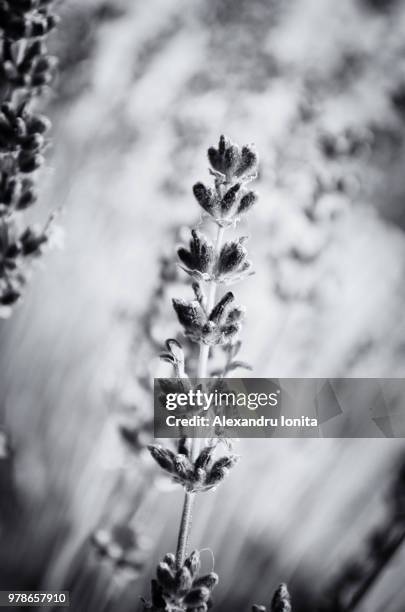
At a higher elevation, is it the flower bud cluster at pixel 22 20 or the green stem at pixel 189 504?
the flower bud cluster at pixel 22 20

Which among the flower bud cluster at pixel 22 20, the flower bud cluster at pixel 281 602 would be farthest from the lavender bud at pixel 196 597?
the flower bud cluster at pixel 22 20

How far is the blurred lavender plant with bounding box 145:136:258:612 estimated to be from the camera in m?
0.63

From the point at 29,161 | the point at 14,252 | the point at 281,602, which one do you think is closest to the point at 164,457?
the point at 281,602

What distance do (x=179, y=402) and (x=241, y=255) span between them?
0.25m

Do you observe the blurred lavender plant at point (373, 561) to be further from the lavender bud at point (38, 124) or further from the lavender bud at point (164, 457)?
the lavender bud at point (38, 124)

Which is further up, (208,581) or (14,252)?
(14,252)

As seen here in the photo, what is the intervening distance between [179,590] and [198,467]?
0.19 meters

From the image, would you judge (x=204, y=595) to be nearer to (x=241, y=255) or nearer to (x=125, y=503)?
(x=241, y=255)

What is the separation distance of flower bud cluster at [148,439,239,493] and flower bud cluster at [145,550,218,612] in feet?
0.40

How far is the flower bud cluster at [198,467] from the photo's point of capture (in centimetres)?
63

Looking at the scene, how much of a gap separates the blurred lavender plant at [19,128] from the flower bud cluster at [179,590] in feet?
2.02

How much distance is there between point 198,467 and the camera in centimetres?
63

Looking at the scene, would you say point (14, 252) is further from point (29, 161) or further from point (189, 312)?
point (189, 312)

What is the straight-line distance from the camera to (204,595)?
621 millimetres
